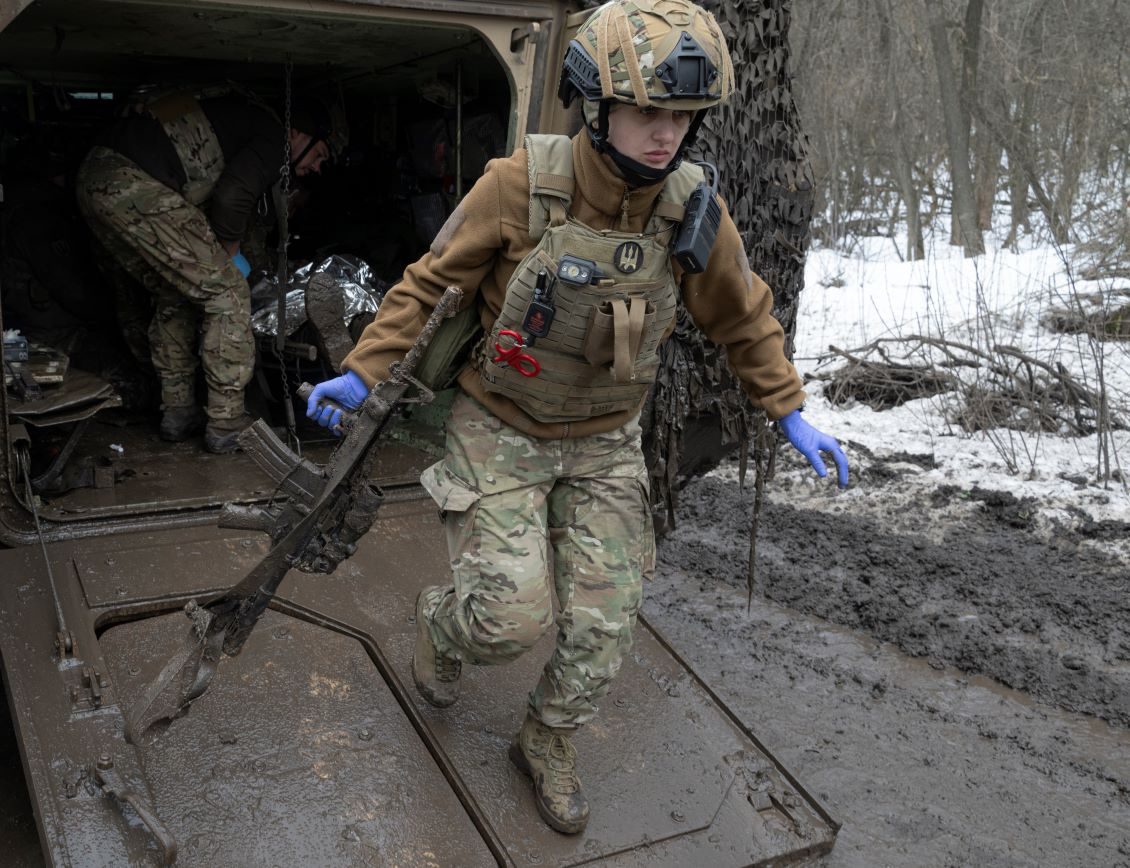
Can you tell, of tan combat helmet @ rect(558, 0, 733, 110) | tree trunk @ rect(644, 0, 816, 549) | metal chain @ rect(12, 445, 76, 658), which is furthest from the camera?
tree trunk @ rect(644, 0, 816, 549)

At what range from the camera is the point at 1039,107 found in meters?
12.3

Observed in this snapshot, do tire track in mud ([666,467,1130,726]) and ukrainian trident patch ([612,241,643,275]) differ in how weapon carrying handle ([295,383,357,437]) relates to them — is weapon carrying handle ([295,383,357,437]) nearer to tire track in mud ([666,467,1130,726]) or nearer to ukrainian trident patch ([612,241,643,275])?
ukrainian trident patch ([612,241,643,275])

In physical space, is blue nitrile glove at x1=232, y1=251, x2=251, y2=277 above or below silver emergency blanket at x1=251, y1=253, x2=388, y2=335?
above

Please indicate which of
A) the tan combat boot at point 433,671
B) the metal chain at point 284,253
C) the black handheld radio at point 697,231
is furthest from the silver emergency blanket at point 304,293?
the black handheld radio at point 697,231

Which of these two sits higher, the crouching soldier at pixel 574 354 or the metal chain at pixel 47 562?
the crouching soldier at pixel 574 354

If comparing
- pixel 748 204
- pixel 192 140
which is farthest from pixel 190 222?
pixel 748 204

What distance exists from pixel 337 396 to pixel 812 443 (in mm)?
1135

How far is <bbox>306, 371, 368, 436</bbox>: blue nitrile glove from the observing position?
246cm

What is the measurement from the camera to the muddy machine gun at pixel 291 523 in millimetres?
2359

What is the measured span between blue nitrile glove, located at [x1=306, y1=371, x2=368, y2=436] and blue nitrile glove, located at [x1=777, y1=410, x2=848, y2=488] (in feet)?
3.40

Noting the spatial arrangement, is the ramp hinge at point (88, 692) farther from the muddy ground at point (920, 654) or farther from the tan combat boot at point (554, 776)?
the tan combat boot at point (554, 776)

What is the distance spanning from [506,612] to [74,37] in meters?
3.24

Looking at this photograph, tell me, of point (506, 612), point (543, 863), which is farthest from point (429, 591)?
point (543, 863)

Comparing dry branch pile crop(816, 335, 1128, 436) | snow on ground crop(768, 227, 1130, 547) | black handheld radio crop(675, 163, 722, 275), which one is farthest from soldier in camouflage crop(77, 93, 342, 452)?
dry branch pile crop(816, 335, 1128, 436)
